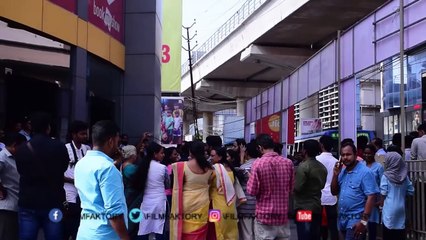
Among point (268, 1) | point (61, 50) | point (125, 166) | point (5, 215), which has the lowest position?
point (5, 215)

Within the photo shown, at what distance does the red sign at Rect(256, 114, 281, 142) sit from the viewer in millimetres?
22155

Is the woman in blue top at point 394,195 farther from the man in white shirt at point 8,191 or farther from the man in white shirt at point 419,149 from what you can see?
the man in white shirt at point 8,191

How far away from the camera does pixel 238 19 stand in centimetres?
3628

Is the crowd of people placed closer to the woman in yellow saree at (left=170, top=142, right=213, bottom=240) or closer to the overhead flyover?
the woman in yellow saree at (left=170, top=142, right=213, bottom=240)

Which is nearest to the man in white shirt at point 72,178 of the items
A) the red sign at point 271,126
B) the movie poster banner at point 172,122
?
the red sign at point 271,126

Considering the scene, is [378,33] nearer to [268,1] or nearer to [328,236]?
[328,236]

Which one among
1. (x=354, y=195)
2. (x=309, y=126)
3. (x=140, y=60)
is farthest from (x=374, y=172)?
(x=309, y=126)

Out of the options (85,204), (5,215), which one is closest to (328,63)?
(5,215)

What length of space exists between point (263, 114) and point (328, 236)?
16.6m

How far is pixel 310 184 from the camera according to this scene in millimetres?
7973

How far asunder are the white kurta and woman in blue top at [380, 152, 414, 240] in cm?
304

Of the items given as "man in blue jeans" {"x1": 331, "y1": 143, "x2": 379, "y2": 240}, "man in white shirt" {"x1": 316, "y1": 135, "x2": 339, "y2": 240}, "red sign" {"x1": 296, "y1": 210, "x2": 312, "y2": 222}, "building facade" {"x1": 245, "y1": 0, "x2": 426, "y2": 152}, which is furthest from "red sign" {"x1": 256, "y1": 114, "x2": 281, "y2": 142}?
"man in blue jeans" {"x1": 331, "y1": 143, "x2": 379, "y2": 240}

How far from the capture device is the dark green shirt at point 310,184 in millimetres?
7934

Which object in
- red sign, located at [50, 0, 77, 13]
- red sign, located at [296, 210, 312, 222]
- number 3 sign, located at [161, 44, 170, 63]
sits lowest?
red sign, located at [296, 210, 312, 222]
